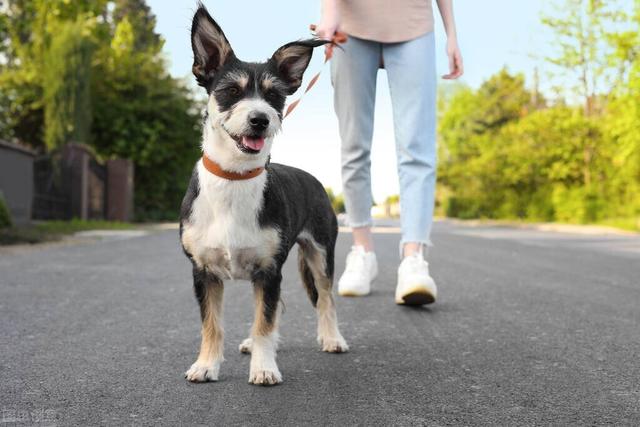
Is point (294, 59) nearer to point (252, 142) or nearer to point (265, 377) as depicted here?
point (252, 142)

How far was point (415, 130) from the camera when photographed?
4.77m

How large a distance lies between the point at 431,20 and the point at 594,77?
25.5m

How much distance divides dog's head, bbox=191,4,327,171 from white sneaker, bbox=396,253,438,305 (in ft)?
5.67

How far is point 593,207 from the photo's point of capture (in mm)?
26969

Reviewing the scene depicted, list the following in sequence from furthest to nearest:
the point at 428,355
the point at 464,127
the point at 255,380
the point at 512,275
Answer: the point at 464,127 < the point at 512,275 < the point at 428,355 < the point at 255,380

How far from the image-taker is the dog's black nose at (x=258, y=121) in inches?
111

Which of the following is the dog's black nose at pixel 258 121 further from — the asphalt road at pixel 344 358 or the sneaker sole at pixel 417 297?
the sneaker sole at pixel 417 297

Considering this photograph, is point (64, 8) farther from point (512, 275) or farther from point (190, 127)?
point (190, 127)

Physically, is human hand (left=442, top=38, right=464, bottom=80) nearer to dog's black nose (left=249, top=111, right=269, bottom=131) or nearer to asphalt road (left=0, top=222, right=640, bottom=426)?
asphalt road (left=0, top=222, right=640, bottom=426)

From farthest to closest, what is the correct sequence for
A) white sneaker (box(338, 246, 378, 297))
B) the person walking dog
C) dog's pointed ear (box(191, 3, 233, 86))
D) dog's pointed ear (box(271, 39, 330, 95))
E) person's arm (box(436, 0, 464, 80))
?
white sneaker (box(338, 246, 378, 297))
person's arm (box(436, 0, 464, 80))
the person walking dog
dog's pointed ear (box(271, 39, 330, 95))
dog's pointed ear (box(191, 3, 233, 86))

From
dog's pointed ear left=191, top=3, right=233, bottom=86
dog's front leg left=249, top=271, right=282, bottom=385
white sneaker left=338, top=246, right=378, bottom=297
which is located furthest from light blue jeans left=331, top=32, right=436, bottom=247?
dog's front leg left=249, top=271, right=282, bottom=385

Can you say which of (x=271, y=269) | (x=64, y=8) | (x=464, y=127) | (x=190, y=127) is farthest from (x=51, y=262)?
(x=464, y=127)

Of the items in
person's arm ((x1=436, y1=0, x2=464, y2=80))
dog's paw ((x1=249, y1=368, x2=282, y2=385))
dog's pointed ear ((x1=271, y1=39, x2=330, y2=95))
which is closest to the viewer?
dog's paw ((x1=249, y1=368, x2=282, y2=385))

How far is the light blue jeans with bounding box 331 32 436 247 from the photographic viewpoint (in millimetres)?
4719
